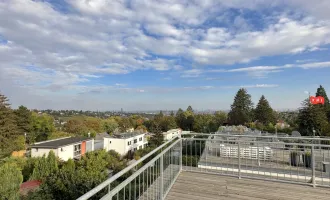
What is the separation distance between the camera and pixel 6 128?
31266 mm

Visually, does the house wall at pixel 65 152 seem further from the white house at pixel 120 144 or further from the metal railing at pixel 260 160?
the metal railing at pixel 260 160

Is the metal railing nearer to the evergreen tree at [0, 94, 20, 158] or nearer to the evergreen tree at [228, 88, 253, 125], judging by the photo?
the evergreen tree at [0, 94, 20, 158]

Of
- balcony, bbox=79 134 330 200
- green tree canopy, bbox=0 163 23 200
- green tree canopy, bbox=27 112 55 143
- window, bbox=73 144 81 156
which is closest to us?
balcony, bbox=79 134 330 200

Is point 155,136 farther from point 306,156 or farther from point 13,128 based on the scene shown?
point 306,156

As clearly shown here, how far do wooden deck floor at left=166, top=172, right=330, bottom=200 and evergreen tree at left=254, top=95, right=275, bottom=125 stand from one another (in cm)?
3719

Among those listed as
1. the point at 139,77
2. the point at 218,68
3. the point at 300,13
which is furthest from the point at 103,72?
the point at 300,13

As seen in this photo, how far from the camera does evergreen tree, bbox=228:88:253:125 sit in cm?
4028

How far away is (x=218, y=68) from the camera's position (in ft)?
96.5

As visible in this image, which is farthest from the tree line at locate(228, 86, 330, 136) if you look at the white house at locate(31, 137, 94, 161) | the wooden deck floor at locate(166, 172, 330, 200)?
the white house at locate(31, 137, 94, 161)

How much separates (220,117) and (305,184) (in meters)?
49.3

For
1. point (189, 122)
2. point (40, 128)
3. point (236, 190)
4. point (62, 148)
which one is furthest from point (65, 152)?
point (189, 122)

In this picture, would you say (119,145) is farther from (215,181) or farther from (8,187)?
(215,181)

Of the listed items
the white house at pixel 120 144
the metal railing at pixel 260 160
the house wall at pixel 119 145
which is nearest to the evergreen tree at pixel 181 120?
the white house at pixel 120 144

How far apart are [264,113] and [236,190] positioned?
3844cm
